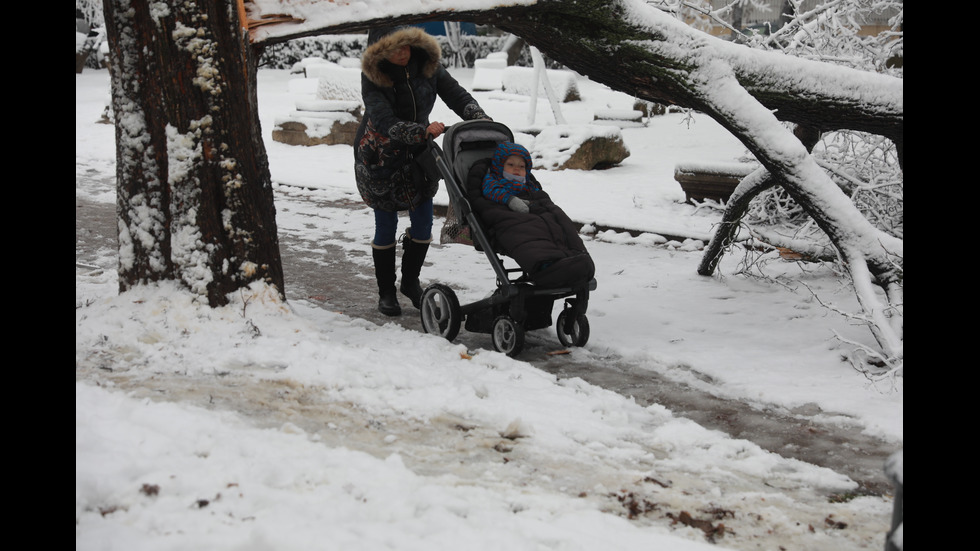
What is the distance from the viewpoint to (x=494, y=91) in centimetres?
2042

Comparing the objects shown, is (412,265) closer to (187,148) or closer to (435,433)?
(187,148)

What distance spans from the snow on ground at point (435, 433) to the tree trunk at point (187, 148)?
0.70ft

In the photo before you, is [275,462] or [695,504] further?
[695,504]

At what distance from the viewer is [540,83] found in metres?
20.0

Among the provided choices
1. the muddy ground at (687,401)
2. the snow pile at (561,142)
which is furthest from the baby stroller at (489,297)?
the snow pile at (561,142)

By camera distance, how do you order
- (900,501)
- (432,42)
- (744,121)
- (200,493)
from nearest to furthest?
1. (900,501)
2. (200,493)
3. (744,121)
4. (432,42)

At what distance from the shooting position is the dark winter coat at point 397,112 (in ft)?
16.8

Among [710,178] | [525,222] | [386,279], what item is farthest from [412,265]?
[710,178]

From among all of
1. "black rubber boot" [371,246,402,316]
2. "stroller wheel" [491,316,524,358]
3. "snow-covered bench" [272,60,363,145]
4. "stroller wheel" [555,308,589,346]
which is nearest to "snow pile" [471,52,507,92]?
"snow-covered bench" [272,60,363,145]

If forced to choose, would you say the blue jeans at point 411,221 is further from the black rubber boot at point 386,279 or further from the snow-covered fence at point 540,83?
the snow-covered fence at point 540,83

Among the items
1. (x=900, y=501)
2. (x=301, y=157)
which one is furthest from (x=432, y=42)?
(x=301, y=157)

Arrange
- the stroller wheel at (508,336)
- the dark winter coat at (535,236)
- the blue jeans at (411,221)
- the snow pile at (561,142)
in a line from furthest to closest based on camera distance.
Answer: the snow pile at (561,142)
the blue jeans at (411,221)
the stroller wheel at (508,336)
the dark winter coat at (535,236)

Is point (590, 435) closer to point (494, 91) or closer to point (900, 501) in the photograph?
point (900, 501)
